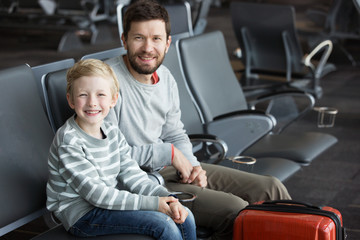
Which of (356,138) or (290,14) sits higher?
(290,14)

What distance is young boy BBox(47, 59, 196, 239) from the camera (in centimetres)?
173

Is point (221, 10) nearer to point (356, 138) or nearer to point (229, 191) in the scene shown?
point (356, 138)

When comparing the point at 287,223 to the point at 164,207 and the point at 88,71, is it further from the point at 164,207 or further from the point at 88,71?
the point at 88,71

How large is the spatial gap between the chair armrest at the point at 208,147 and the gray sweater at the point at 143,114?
30 centimetres

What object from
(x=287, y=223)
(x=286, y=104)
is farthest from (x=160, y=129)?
Result: (x=286, y=104)

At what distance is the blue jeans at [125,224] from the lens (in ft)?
5.72

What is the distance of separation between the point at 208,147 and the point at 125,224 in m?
1.22

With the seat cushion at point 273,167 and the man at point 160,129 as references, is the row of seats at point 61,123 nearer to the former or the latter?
the seat cushion at point 273,167

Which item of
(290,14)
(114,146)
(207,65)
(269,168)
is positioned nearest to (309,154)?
(269,168)

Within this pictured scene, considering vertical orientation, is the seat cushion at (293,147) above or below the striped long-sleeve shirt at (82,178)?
below

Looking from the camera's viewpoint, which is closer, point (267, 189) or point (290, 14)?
point (267, 189)

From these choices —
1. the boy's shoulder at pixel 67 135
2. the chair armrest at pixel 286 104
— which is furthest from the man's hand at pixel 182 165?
the chair armrest at pixel 286 104

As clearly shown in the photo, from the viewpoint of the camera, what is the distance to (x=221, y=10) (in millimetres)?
12797

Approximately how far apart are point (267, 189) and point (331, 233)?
1.43 ft
